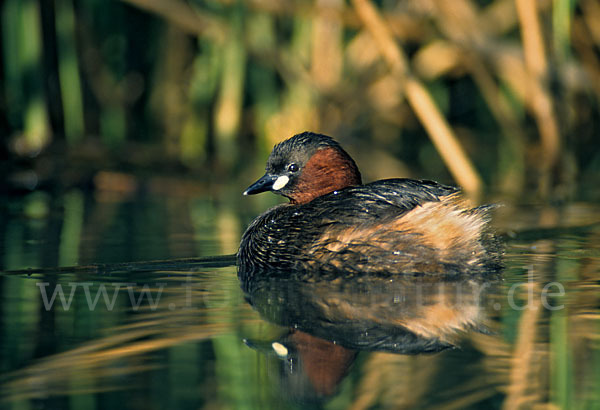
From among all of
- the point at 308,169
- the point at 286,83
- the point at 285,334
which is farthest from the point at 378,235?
the point at 286,83

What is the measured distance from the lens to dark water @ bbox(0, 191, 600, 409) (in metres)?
2.74

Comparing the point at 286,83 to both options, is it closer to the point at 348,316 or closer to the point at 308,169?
the point at 308,169

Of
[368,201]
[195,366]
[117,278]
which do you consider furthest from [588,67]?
[195,366]

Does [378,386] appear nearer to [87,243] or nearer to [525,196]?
[87,243]

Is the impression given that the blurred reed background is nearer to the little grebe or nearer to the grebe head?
the grebe head

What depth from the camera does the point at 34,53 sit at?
8.51 metres

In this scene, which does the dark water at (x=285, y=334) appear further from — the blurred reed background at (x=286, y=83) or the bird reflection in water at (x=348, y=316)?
the blurred reed background at (x=286, y=83)

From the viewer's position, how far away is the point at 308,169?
527 centimetres

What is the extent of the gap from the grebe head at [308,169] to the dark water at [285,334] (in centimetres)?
52

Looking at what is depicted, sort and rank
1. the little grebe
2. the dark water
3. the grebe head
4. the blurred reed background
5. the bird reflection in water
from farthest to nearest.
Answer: the blurred reed background, the grebe head, the little grebe, the bird reflection in water, the dark water

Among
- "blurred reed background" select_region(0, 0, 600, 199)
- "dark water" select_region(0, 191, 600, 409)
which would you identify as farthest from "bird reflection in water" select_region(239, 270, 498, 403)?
"blurred reed background" select_region(0, 0, 600, 199)

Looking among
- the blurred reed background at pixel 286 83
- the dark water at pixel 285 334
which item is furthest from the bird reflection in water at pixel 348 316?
the blurred reed background at pixel 286 83

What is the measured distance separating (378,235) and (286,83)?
6.69 metres

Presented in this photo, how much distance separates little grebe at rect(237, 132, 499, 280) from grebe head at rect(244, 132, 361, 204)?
0.72 ft
